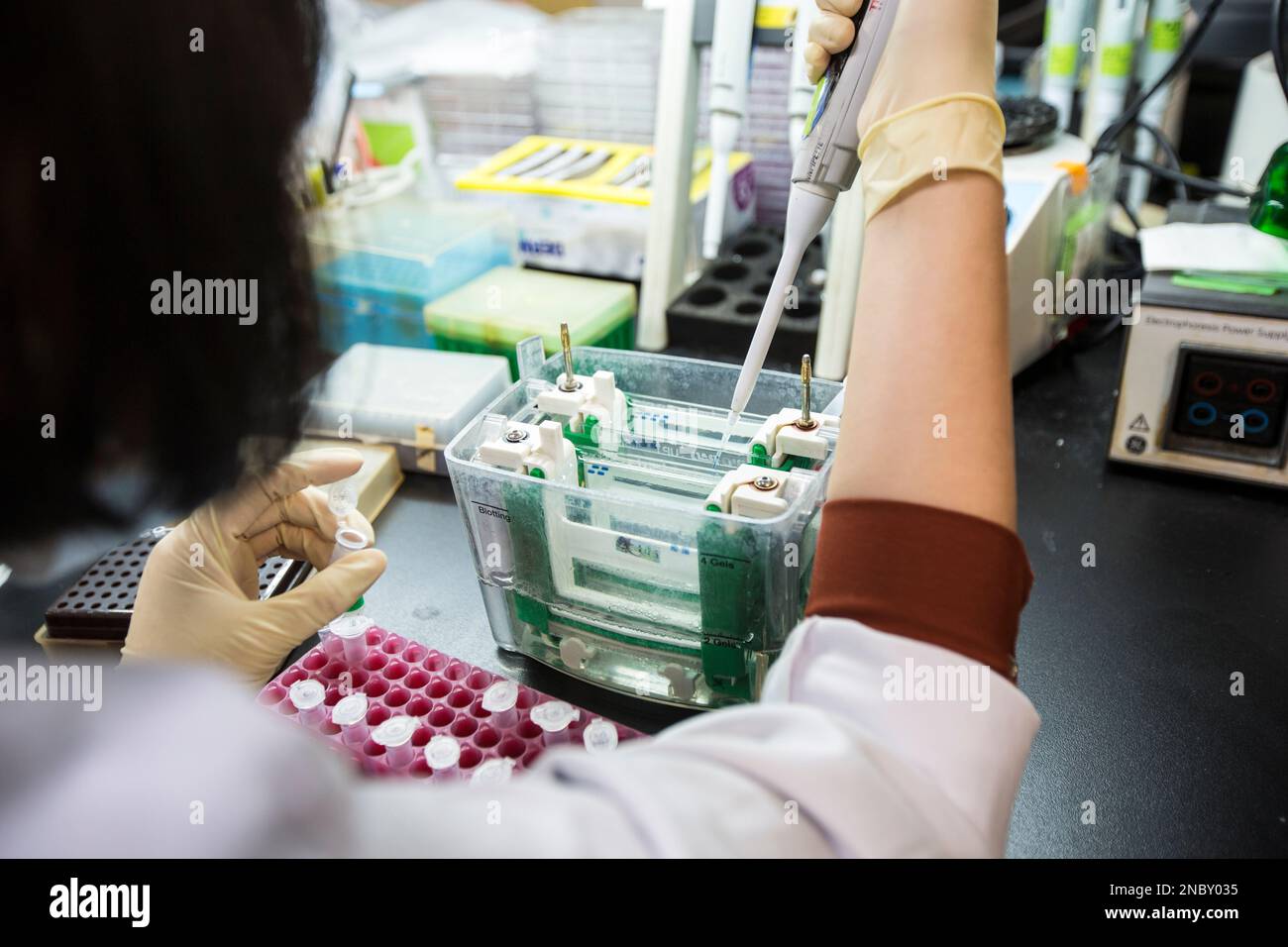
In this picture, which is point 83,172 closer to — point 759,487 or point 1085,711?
point 759,487

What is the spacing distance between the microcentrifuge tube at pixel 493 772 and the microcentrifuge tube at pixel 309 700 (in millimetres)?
140

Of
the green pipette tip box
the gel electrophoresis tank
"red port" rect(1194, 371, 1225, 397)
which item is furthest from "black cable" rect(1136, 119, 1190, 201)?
the gel electrophoresis tank

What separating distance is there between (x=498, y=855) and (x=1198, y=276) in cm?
91

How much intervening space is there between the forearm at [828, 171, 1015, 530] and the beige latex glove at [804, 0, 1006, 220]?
17 millimetres

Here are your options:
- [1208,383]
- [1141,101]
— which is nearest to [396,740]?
[1208,383]

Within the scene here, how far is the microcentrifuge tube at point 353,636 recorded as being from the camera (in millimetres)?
708

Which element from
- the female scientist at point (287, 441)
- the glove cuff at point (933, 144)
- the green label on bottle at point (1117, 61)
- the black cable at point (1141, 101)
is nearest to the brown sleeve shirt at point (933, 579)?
the female scientist at point (287, 441)

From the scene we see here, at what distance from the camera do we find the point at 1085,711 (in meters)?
0.70

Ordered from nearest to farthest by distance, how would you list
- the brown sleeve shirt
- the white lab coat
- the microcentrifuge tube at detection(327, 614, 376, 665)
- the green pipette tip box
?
1. the white lab coat
2. the brown sleeve shirt
3. the microcentrifuge tube at detection(327, 614, 376, 665)
4. the green pipette tip box

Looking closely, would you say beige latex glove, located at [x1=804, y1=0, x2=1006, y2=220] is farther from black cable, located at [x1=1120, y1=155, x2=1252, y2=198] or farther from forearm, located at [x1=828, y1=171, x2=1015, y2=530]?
black cable, located at [x1=1120, y1=155, x2=1252, y2=198]

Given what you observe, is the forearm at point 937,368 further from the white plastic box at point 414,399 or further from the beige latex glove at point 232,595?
the white plastic box at point 414,399

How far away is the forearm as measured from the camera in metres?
0.49

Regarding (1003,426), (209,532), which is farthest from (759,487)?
(209,532)

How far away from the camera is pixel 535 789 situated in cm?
36
